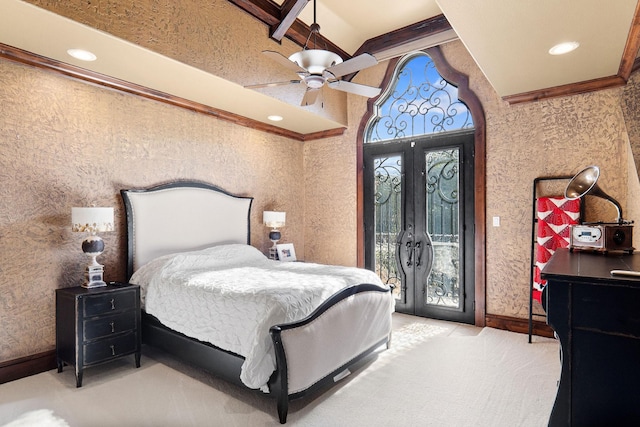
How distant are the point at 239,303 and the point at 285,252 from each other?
2.44m

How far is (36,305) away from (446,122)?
4688 millimetres

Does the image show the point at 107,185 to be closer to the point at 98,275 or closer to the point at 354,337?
the point at 98,275

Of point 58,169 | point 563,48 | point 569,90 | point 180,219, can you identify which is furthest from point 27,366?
point 569,90

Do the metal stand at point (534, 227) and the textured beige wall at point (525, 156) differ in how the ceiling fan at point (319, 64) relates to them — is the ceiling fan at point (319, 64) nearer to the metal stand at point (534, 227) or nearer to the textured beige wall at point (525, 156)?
the textured beige wall at point (525, 156)

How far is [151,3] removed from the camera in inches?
111

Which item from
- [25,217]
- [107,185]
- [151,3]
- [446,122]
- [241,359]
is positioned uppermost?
[151,3]

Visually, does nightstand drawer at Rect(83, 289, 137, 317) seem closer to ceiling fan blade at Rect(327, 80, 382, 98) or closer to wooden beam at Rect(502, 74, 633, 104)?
ceiling fan blade at Rect(327, 80, 382, 98)

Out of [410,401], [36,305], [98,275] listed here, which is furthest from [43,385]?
[410,401]

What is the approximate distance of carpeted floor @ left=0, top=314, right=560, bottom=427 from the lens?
227cm

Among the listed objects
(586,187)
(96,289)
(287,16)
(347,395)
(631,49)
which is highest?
(287,16)

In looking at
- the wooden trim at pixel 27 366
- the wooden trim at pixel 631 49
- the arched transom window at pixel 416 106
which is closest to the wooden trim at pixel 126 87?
the arched transom window at pixel 416 106

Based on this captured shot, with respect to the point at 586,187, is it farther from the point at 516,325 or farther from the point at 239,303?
the point at 239,303

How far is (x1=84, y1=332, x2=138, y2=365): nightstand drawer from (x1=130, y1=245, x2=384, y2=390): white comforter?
28 centimetres

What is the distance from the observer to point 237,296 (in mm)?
2562
